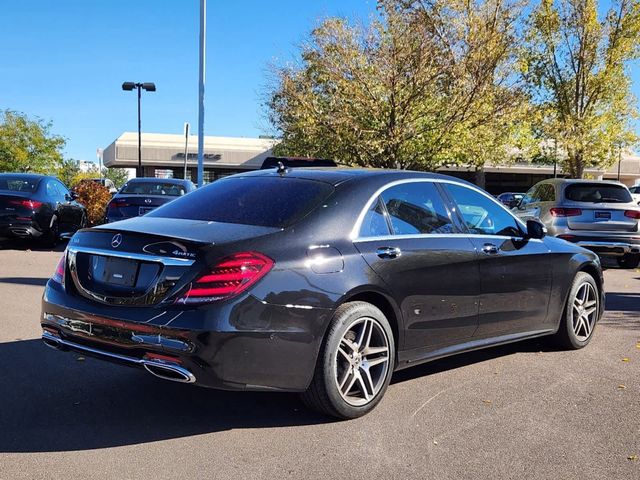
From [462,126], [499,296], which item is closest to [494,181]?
[462,126]

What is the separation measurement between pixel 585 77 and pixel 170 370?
87.3 ft

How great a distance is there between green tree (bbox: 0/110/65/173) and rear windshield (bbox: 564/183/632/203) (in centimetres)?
3253

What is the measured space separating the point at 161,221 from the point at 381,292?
1.51 meters

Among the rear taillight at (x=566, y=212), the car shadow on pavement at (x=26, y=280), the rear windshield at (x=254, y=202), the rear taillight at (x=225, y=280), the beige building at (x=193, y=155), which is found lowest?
the car shadow on pavement at (x=26, y=280)

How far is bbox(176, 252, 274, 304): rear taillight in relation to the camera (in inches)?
145

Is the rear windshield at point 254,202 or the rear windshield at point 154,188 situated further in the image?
the rear windshield at point 154,188

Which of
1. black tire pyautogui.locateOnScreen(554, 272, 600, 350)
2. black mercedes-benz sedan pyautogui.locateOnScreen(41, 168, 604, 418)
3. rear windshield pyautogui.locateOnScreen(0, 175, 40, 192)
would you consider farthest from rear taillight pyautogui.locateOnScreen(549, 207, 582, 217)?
rear windshield pyautogui.locateOnScreen(0, 175, 40, 192)

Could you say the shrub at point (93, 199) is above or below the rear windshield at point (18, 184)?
below

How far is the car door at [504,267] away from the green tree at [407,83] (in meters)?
12.8

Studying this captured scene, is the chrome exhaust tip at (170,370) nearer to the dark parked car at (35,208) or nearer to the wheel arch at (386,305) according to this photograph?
the wheel arch at (386,305)

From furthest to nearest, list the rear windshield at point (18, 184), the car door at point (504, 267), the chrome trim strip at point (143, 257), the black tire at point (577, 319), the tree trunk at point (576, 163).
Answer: the tree trunk at point (576, 163), the rear windshield at point (18, 184), the black tire at point (577, 319), the car door at point (504, 267), the chrome trim strip at point (143, 257)

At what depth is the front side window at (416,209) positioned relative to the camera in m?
4.73

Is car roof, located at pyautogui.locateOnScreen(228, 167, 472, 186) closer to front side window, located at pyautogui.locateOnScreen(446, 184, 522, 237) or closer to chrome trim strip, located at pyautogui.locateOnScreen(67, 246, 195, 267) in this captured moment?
front side window, located at pyautogui.locateOnScreen(446, 184, 522, 237)

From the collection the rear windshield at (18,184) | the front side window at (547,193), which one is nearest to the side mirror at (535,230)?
the front side window at (547,193)
